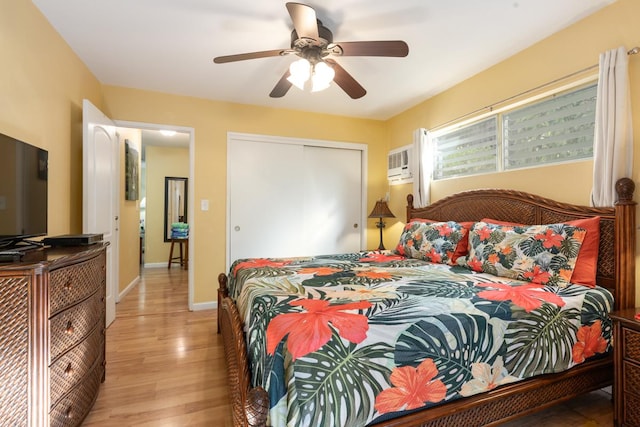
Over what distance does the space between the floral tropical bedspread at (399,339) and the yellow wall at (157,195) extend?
5089mm

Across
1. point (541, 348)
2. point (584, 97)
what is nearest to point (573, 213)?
point (584, 97)

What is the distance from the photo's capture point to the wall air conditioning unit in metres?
3.74

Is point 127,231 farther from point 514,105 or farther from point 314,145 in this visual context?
point 514,105

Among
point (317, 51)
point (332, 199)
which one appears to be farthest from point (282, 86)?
point (332, 199)

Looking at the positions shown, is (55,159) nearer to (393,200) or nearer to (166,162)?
(393,200)

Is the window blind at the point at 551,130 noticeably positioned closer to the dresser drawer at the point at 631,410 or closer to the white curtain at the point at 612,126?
the white curtain at the point at 612,126

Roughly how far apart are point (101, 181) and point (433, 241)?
120 inches

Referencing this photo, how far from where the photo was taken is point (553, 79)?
2211 mm

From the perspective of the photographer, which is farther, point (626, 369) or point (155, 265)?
point (155, 265)

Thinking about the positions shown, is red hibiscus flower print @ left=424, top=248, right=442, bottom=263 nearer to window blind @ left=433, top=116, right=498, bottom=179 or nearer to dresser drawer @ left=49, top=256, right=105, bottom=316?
window blind @ left=433, top=116, right=498, bottom=179

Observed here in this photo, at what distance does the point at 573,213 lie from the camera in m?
2.02

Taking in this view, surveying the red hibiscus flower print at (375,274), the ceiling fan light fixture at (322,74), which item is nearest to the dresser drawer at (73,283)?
the red hibiscus flower print at (375,274)

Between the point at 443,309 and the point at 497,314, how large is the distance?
0.87 feet

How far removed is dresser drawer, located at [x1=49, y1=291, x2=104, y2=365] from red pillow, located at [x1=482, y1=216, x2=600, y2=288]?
2703 millimetres
